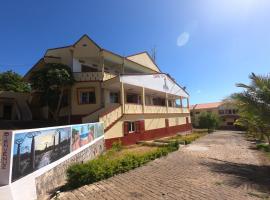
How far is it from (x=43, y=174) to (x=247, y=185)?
757cm

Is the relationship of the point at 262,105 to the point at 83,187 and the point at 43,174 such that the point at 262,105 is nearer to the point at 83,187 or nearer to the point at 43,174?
the point at 83,187

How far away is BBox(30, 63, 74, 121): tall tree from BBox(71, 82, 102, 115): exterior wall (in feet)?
3.18

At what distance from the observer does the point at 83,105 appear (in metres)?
20.7

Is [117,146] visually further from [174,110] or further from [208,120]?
[208,120]

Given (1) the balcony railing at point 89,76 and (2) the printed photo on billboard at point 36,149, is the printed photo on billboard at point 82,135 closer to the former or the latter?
(2) the printed photo on billboard at point 36,149

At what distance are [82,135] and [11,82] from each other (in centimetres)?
3300

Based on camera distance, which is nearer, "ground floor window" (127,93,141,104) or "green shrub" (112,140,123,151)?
"green shrub" (112,140,123,151)

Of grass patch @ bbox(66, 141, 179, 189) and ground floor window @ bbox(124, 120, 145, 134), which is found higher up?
ground floor window @ bbox(124, 120, 145, 134)

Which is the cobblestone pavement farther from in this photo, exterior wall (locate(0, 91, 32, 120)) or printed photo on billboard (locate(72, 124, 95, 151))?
exterior wall (locate(0, 91, 32, 120))

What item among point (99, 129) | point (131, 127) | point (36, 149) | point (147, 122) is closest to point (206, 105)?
point (147, 122)

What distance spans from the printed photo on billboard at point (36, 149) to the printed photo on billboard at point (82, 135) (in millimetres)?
1228

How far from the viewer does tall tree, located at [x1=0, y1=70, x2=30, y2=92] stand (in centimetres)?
3678

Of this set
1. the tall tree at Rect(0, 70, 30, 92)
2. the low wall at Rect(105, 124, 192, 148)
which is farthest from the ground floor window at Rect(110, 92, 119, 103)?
the tall tree at Rect(0, 70, 30, 92)

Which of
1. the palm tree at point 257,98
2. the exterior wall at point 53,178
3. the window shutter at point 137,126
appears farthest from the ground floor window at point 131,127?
the palm tree at point 257,98
